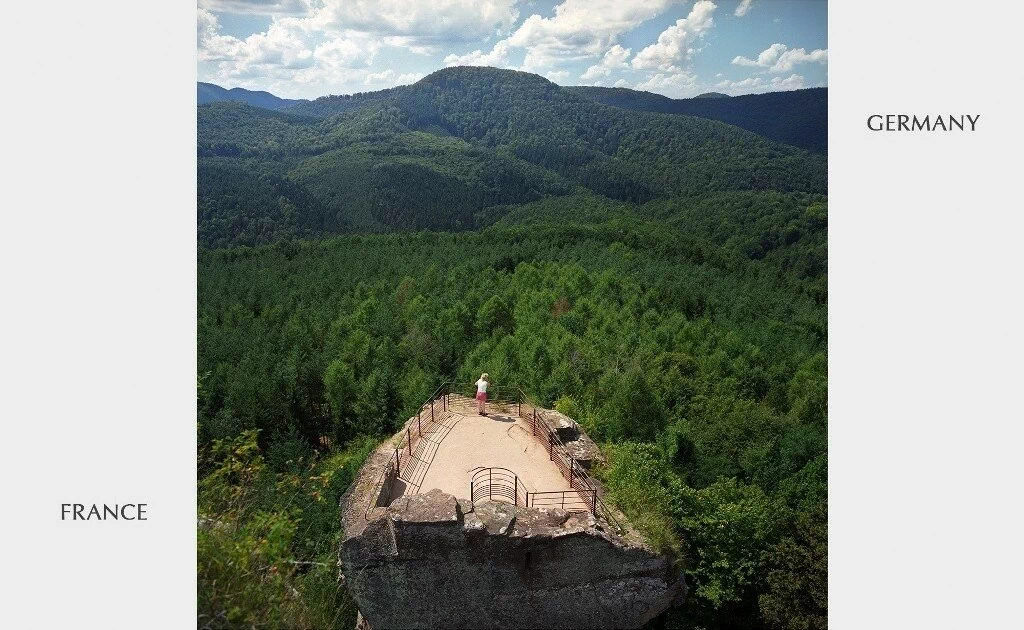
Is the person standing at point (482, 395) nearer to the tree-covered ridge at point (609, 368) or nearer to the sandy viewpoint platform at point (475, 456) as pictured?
the sandy viewpoint platform at point (475, 456)

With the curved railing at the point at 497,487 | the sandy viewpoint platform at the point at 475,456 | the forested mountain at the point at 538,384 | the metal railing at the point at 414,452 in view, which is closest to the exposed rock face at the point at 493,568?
the metal railing at the point at 414,452

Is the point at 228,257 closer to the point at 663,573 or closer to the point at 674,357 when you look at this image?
the point at 674,357

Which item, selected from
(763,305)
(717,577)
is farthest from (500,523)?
(763,305)

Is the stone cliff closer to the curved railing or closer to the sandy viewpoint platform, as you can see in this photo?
the curved railing

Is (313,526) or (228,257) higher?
(228,257)

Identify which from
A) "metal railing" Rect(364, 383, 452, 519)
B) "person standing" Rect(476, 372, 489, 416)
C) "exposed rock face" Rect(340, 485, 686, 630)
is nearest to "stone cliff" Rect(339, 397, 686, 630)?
"exposed rock face" Rect(340, 485, 686, 630)

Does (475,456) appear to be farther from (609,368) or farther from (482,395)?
(609,368)
